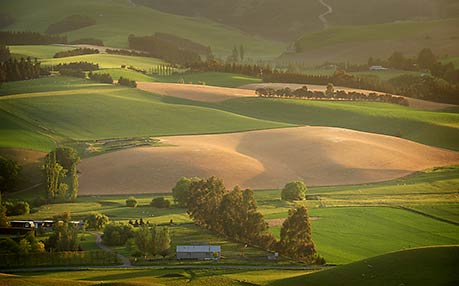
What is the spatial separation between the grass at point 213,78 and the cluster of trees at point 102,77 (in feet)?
45.2

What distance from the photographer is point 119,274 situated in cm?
6800

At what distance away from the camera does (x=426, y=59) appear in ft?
617

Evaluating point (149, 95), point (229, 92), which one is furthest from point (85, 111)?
point (229, 92)

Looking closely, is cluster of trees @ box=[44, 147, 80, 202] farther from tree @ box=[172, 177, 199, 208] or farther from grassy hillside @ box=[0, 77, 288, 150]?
grassy hillside @ box=[0, 77, 288, 150]

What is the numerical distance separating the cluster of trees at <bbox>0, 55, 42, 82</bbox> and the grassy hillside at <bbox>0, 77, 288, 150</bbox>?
3.06 meters

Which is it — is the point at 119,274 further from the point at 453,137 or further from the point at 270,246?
the point at 453,137

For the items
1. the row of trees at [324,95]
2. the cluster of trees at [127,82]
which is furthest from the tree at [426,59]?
the cluster of trees at [127,82]

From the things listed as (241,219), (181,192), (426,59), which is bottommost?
(241,219)

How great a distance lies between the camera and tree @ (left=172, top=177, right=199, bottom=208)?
3556 inches

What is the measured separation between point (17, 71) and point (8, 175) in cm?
5161

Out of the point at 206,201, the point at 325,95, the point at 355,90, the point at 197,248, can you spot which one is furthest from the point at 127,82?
the point at 197,248

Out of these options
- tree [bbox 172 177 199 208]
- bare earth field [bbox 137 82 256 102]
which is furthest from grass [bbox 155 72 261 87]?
tree [bbox 172 177 199 208]

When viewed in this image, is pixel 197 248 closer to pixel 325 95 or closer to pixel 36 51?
pixel 325 95

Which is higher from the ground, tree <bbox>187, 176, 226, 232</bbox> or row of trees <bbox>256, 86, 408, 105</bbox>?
row of trees <bbox>256, 86, 408, 105</bbox>
